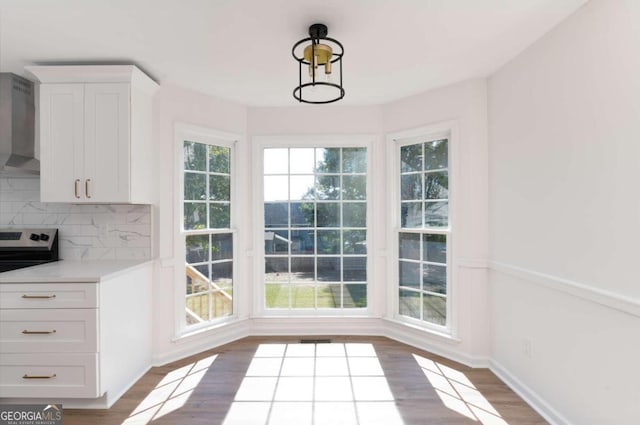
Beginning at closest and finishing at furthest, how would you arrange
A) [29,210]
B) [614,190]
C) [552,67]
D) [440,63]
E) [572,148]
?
[614,190] → [572,148] → [552,67] → [440,63] → [29,210]

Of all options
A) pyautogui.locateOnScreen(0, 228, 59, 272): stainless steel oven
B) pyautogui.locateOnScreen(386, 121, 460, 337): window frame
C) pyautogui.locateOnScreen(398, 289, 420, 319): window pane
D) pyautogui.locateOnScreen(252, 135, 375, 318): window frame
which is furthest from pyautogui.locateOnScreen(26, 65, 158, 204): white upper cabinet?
pyautogui.locateOnScreen(398, 289, 420, 319): window pane

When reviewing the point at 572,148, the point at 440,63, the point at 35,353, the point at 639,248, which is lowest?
the point at 35,353

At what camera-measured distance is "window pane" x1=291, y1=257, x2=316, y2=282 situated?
3.67 metres

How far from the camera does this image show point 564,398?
2041 mm

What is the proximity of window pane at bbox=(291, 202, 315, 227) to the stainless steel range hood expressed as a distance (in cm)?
220

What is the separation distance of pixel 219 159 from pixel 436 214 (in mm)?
2207

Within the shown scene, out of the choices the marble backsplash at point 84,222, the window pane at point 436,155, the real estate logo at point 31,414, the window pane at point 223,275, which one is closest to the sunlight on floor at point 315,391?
the real estate logo at point 31,414

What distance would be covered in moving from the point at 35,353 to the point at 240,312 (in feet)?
5.52

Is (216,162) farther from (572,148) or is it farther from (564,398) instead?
(564,398)

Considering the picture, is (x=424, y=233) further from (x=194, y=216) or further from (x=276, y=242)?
(x=194, y=216)

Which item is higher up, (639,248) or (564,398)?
(639,248)

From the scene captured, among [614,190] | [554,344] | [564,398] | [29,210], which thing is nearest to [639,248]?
[614,190]

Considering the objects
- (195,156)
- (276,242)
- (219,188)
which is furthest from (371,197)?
(195,156)

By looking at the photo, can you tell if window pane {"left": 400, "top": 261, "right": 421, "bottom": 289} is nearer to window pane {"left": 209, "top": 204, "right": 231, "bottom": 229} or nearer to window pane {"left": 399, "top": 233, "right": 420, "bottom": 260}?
window pane {"left": 399, "top": 233, "right": 420, "bottom": 260}
